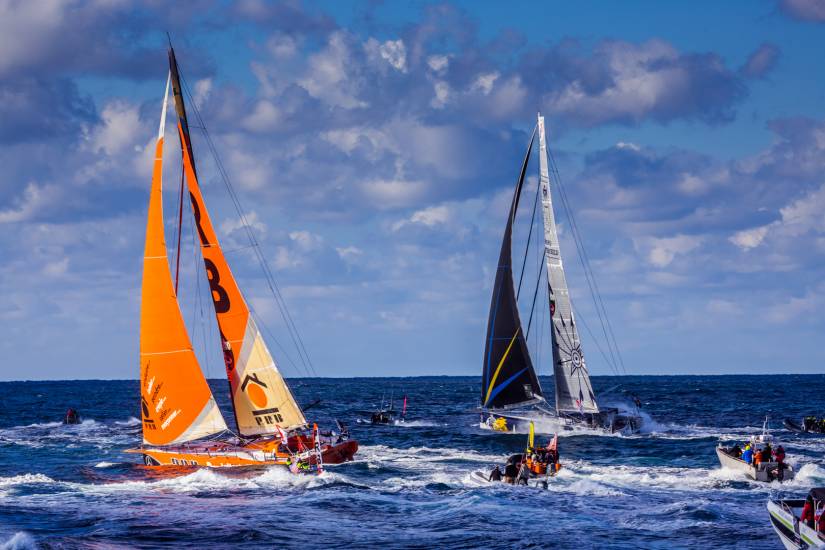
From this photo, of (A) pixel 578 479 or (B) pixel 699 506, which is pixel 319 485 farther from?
(B) pixel 699 506

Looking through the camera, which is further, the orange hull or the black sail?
the black sail

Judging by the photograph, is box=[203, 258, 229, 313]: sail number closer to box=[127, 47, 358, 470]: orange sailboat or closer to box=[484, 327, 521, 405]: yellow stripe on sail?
box=[127, 47, 358, 470]: orange sailboat

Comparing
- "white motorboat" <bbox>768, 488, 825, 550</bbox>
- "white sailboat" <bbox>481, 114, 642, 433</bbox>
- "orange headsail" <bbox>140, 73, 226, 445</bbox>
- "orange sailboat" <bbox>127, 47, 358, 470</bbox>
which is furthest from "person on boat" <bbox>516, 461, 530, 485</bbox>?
"white sailboat" <bbox>481, 114, 642, 433</bbox>

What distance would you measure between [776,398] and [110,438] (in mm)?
94360

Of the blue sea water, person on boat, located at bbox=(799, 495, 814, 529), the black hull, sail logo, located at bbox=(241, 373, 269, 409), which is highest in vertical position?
sail logo, located at bbox=(241, 373, 269, 409)

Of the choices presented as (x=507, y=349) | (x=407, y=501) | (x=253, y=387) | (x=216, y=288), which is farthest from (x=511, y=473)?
(x=507, y=349)

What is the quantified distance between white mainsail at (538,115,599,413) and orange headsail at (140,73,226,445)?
26.8 metres

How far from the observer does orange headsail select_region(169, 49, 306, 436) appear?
45000mm

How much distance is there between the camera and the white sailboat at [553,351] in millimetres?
65625

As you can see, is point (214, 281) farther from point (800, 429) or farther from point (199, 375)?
point (800, 429)

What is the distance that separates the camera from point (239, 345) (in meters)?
45.7

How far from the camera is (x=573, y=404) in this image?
6656cm

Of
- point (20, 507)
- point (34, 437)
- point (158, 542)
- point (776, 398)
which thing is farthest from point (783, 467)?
point (776, 398)

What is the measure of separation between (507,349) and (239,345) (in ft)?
80.9
